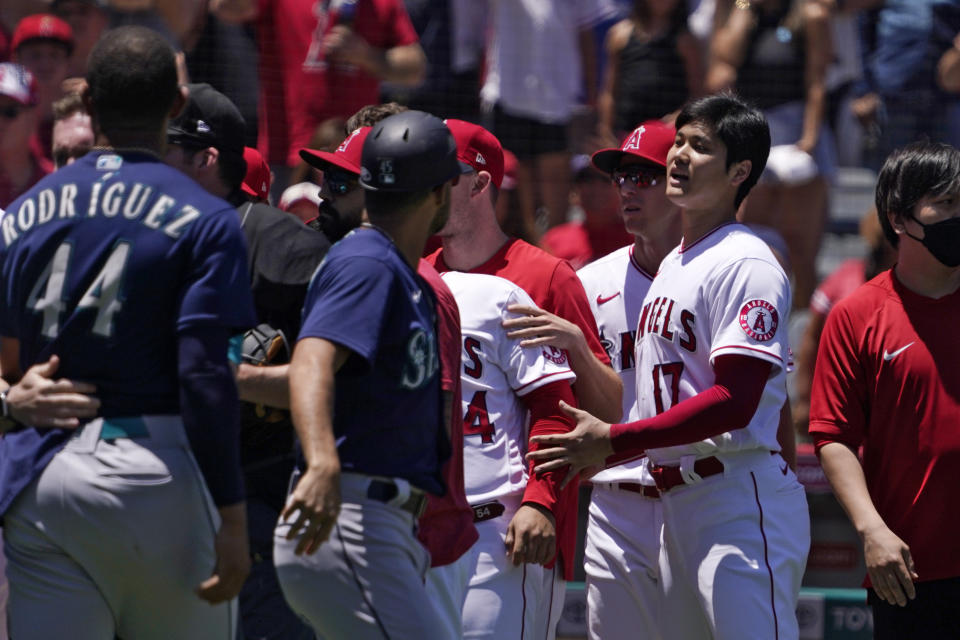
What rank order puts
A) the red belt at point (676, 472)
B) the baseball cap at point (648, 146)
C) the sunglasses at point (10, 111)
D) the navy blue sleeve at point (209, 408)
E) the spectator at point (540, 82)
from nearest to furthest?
1. the navy blue sleeve at point (209, 408)
2. the red belt at point (676, 472)
3. the baseball cap at point (648, 146)
4. the sunglasses at point (10, 111)
5. the spectator at point (540, 82)

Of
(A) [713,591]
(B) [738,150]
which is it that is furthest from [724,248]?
(A) [713,591]

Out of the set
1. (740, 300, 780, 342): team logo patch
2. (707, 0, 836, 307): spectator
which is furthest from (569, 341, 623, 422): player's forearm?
(707, 0, 836, 307): spectator

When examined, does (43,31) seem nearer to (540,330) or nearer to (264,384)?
(540,330)

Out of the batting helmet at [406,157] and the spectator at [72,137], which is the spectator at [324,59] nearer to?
the spectator at [72,137]

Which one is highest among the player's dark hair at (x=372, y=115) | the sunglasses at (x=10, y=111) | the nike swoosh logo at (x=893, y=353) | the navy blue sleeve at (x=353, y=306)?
the player's dark hair at (x=372, y=115)

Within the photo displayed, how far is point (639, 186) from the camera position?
4477 millimetres

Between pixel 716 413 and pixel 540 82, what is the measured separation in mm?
4567

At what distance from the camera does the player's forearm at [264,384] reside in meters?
3.22

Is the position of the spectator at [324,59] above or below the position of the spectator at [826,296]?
above

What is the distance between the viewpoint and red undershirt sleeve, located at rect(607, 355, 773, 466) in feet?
11.7

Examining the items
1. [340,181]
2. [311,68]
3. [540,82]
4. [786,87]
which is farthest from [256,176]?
[786,87]

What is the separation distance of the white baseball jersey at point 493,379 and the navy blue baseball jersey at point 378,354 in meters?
0.91

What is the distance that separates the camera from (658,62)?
7.79 m

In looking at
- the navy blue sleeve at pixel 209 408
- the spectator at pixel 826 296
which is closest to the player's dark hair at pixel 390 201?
the navy blue sleeve at pixel 209 408
